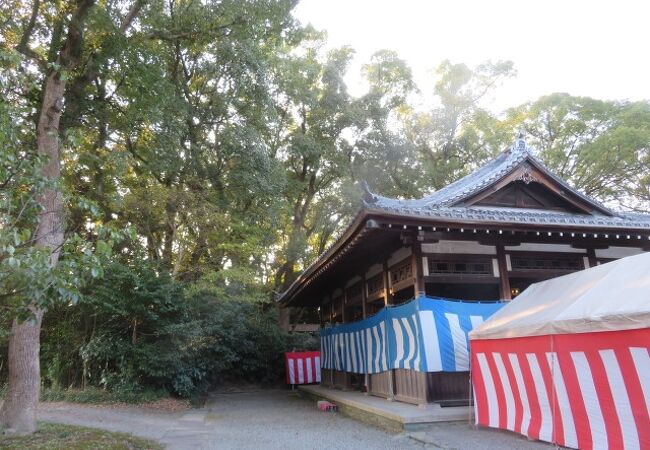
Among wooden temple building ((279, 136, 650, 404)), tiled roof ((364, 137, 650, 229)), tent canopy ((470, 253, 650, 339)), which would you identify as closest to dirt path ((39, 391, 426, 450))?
wooden temple building ((279, 136, 650, 404))

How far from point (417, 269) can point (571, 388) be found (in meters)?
3.84

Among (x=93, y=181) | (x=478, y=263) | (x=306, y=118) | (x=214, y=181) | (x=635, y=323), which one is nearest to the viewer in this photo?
(x=635, y=323)

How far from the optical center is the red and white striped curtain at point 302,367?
18469mm

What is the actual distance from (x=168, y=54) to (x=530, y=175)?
12.5 metres

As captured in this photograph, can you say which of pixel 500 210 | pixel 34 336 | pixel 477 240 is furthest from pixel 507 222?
pixel 34 336

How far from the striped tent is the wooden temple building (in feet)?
5.92

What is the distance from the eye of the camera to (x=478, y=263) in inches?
380

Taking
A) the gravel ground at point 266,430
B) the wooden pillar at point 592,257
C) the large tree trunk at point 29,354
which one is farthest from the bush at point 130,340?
the wooden pillar at point 592,257

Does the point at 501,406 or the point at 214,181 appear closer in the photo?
the point at 501,406

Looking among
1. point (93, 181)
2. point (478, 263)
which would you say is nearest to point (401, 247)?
point (478, 263)

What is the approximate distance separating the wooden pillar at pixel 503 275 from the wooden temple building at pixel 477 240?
0.02m

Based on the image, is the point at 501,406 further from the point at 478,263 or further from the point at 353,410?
the point at 353,410

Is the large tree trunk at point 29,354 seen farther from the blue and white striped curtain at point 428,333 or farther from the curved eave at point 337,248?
the blue and white striped curtain at point 428,333

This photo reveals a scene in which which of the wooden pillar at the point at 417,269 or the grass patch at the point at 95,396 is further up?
the wooden pillar at the point at 417,269
